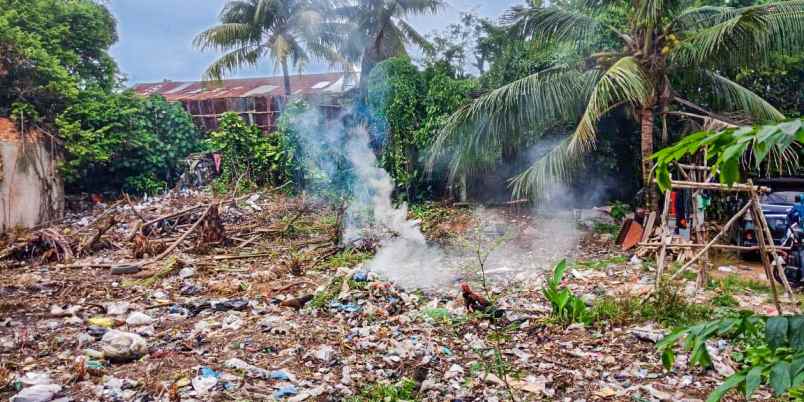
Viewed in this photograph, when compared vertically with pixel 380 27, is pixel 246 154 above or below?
below

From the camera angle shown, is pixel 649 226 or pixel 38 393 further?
pixel 649 226

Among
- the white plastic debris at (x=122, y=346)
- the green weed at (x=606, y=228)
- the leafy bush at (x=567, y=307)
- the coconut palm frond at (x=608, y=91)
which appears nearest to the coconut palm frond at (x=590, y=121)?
the coconut palm frond at (x=608, y=91)

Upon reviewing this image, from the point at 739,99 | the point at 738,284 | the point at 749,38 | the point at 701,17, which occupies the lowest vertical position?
the point at 738,284

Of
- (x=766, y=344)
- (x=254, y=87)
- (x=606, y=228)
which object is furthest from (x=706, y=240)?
(x=254, y=87)

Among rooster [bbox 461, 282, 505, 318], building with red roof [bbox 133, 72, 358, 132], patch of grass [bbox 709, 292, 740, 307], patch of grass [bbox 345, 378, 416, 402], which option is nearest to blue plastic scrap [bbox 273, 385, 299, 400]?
patch of grass [bbox 345, 378, 416, 402]

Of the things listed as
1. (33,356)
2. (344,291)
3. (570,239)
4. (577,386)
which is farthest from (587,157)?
(33,356)

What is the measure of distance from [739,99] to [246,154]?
33.3 feet

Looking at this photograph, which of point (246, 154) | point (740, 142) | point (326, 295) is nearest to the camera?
point (740, 142)

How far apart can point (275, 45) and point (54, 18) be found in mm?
4943

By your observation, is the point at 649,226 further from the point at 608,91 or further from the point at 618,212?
the point at 608,91

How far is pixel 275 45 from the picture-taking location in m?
13.5

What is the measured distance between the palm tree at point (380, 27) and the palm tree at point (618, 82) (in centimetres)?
603

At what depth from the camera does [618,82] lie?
19.9 feet

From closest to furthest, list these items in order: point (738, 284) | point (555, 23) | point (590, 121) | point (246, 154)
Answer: point (738, 284)
point (590, 121)
point (555, 23)
point (246, 154)
